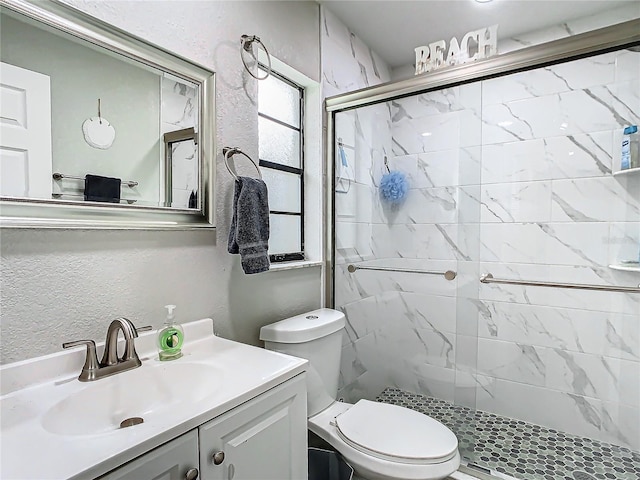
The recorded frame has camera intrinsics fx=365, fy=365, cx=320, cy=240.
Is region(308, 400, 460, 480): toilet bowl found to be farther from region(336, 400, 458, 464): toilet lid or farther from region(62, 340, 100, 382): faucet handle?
region(62, 340, 100, 382): faucet handle

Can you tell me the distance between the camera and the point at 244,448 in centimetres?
94

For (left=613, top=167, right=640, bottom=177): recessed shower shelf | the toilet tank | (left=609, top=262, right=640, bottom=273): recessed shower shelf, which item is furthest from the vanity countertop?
(left=613, top=167, right=640, bottom=177): recessed shower shelf

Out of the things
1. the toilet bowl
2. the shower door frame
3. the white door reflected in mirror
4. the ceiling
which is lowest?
the toilet bowl

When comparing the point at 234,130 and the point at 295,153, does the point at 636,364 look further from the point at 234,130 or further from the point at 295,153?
the point at 234,130

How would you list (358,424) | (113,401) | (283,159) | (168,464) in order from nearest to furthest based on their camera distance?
1. (168,464)
2. (113,401)
3. (358,424)
4. (283,159)

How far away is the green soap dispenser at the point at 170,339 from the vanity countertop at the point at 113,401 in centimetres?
3

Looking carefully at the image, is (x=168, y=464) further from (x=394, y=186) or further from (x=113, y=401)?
(x=394, y=186)

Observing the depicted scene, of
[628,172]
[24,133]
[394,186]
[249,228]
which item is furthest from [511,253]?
[24,133]

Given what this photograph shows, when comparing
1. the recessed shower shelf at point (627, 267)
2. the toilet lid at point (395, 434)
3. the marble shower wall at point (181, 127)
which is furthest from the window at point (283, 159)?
the recessed shower shelf at point (627, 267)

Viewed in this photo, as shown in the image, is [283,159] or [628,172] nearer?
[628,172]

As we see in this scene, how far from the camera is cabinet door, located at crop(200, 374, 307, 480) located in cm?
86

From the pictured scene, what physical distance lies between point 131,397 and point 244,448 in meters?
0.35

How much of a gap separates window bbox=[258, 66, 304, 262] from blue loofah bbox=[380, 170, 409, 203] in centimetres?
48

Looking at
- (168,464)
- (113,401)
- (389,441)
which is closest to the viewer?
(168,464)
